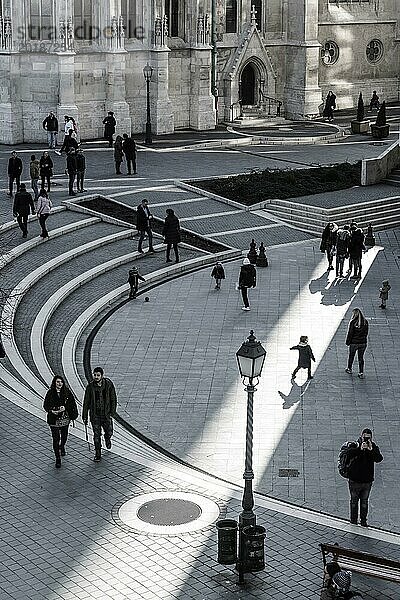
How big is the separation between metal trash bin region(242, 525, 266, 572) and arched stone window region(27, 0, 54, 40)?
35.0 metres

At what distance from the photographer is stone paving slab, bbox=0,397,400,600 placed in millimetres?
14391

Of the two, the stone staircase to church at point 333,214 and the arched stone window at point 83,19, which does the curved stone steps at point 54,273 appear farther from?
the arched stone window at point 83,19

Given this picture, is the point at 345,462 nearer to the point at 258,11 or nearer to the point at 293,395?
the point at 293,395

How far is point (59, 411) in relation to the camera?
18031 mm

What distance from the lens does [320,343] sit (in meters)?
27.0

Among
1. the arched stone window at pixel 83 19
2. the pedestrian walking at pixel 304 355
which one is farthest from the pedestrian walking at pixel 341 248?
the arched stone window at pixel 83 19

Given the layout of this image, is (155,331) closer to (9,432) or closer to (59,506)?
(9,432)

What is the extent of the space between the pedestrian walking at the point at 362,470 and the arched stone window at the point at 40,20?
33313 mm

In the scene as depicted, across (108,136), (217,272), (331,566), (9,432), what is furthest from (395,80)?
(331,566)

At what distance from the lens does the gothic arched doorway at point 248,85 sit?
57656 millimetres

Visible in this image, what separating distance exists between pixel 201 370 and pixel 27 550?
10.3m

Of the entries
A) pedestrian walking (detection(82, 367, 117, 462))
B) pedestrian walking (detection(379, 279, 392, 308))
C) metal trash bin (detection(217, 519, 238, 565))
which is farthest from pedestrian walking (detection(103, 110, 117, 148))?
metal trash bin (detection(217, 519, 238, 565))

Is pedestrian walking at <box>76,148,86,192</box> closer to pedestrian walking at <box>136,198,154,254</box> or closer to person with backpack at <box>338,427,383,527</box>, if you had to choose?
pedestrian walking at <box>136,198,154,254</box>

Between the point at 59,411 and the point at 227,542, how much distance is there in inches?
160
